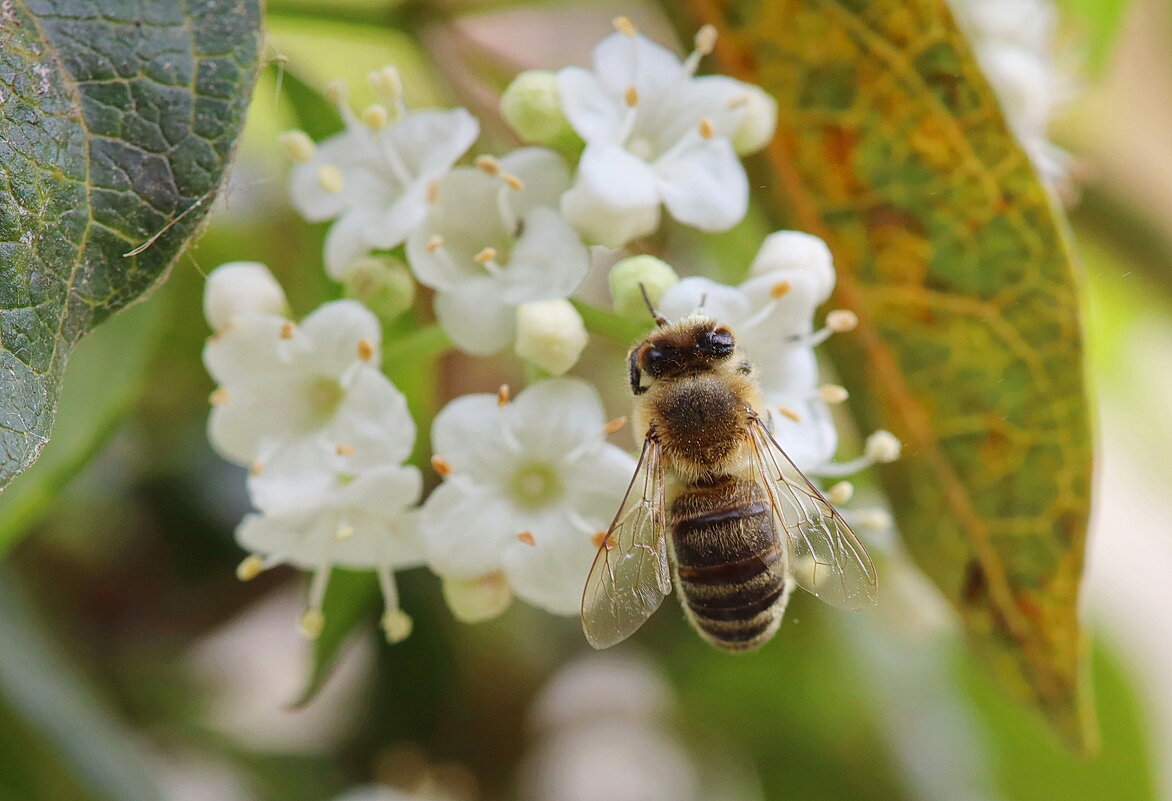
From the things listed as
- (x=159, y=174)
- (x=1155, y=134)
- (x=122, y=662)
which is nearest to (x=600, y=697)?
(x=122, y=662)

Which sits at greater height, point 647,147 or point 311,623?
point 647,147

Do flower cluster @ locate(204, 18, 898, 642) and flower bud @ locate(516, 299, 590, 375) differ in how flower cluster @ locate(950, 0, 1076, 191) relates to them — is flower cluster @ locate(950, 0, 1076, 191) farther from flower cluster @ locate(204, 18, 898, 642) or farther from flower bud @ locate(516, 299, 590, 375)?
flower bud @ locate(516, 299, 590, 375)

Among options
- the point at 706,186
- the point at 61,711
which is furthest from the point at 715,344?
the point at 61,711

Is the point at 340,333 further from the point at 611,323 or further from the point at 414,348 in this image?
the point at 611,323

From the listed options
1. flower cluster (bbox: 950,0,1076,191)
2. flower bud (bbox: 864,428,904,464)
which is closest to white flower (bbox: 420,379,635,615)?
flower bud (bbox: 864,428,904,464)

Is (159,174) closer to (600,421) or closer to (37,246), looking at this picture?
(37,246)

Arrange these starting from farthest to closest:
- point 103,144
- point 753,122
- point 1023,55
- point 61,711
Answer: point 1023,55, point 61,711, point 753,122, point 103,144

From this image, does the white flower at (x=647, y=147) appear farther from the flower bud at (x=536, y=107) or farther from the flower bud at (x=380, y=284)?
the flower bud at (x=380, y=284)
